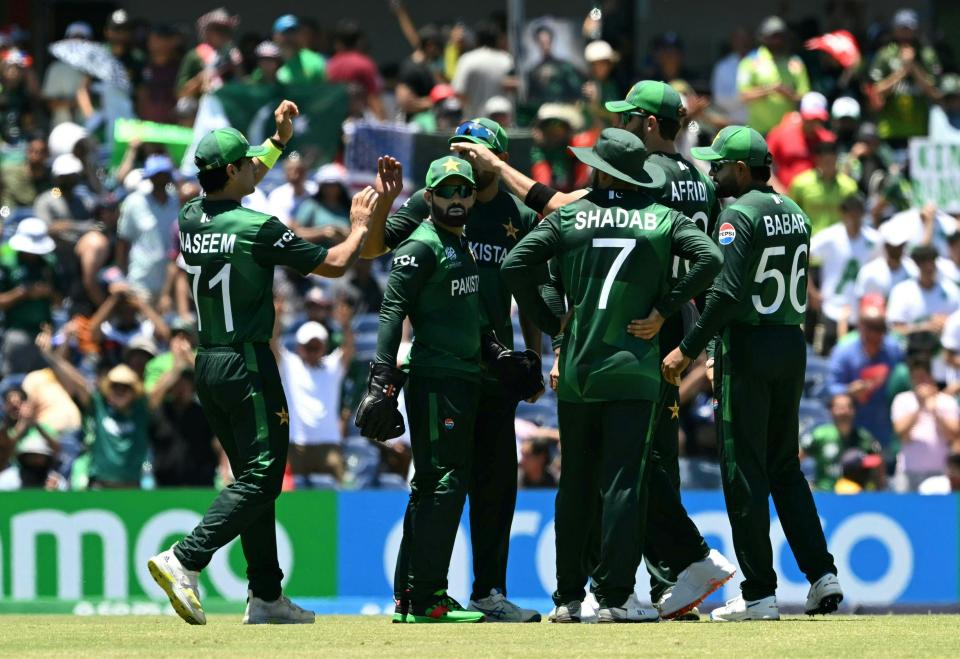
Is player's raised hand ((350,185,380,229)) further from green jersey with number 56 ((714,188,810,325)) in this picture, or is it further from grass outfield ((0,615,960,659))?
grass outfield ((0,615,960,659))

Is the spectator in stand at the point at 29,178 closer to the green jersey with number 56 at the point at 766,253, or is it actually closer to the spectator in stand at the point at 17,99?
the spectator in stand at the point at 17,99

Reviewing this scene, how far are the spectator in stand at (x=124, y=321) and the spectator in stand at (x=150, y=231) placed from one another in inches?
13.8

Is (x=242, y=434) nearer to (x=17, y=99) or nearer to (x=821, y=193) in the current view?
(x=821, y=193)

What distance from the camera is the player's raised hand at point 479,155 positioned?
10070mm

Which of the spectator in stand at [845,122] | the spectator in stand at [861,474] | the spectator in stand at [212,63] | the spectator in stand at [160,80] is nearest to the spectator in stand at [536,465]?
the spectator in stand at [861,474]

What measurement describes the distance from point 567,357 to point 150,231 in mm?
8625

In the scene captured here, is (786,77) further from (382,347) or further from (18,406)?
(382,347)

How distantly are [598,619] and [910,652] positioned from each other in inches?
80.6

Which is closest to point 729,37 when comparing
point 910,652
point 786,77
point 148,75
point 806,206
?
point 786,77

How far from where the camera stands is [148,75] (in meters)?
20.1

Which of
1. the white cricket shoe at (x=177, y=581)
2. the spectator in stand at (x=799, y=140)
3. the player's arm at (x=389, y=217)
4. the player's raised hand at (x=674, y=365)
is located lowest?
the white cricket shoe at (x=177, y=581)

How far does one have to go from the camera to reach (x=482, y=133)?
33.8 ft

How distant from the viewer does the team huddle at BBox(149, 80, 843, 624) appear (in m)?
9.41

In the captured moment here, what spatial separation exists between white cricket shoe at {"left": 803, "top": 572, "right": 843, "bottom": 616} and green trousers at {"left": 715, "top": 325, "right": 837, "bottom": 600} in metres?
0.05
